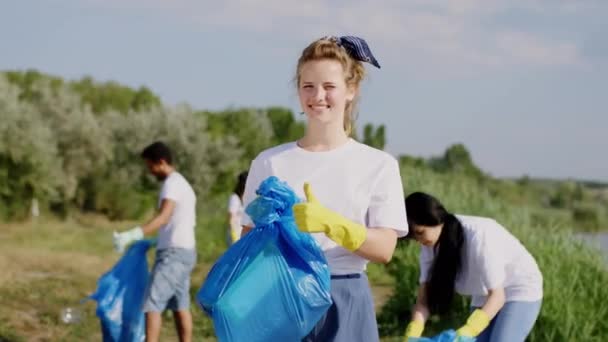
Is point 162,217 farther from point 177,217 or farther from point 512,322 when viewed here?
point 512,322

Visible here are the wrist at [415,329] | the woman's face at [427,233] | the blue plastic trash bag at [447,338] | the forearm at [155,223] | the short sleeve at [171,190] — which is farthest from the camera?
the short sleeve at [171,190]

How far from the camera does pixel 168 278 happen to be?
18.8ft

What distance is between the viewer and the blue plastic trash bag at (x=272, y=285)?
2328mm

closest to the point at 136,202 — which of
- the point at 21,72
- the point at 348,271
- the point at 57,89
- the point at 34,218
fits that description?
the point at 34,218

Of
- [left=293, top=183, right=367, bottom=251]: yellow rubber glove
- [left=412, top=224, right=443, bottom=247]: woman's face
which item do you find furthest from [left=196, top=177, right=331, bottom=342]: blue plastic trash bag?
[left=412, top=224, right=443, bottom=247]: woman's face

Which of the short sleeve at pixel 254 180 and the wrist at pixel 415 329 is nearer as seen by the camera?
the short sleeve at pixel 254 180

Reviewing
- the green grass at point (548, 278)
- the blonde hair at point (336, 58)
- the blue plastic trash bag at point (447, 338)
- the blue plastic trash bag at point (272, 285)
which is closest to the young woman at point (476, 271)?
the blue plastic trash bag at point (447, 338)

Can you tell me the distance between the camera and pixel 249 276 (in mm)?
2348

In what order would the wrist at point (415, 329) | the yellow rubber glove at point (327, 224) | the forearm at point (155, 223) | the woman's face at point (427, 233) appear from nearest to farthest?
1. the yellow rubber glove at point (327, 224)
2. the wrist at point (415, 329)
3. the woman's face at point (427, 233)
4. the forearm at point (155, 223)

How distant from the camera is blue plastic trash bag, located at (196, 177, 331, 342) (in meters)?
2.33

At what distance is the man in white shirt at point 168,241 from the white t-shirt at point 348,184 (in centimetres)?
330

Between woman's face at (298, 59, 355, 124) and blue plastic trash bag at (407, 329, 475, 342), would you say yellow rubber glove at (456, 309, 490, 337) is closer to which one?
blue plastic trash bag at (407, 329, 475, 342)

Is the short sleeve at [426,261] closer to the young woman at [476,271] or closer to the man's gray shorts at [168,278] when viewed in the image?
the young woman at [476,271]

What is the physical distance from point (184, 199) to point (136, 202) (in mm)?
19277
